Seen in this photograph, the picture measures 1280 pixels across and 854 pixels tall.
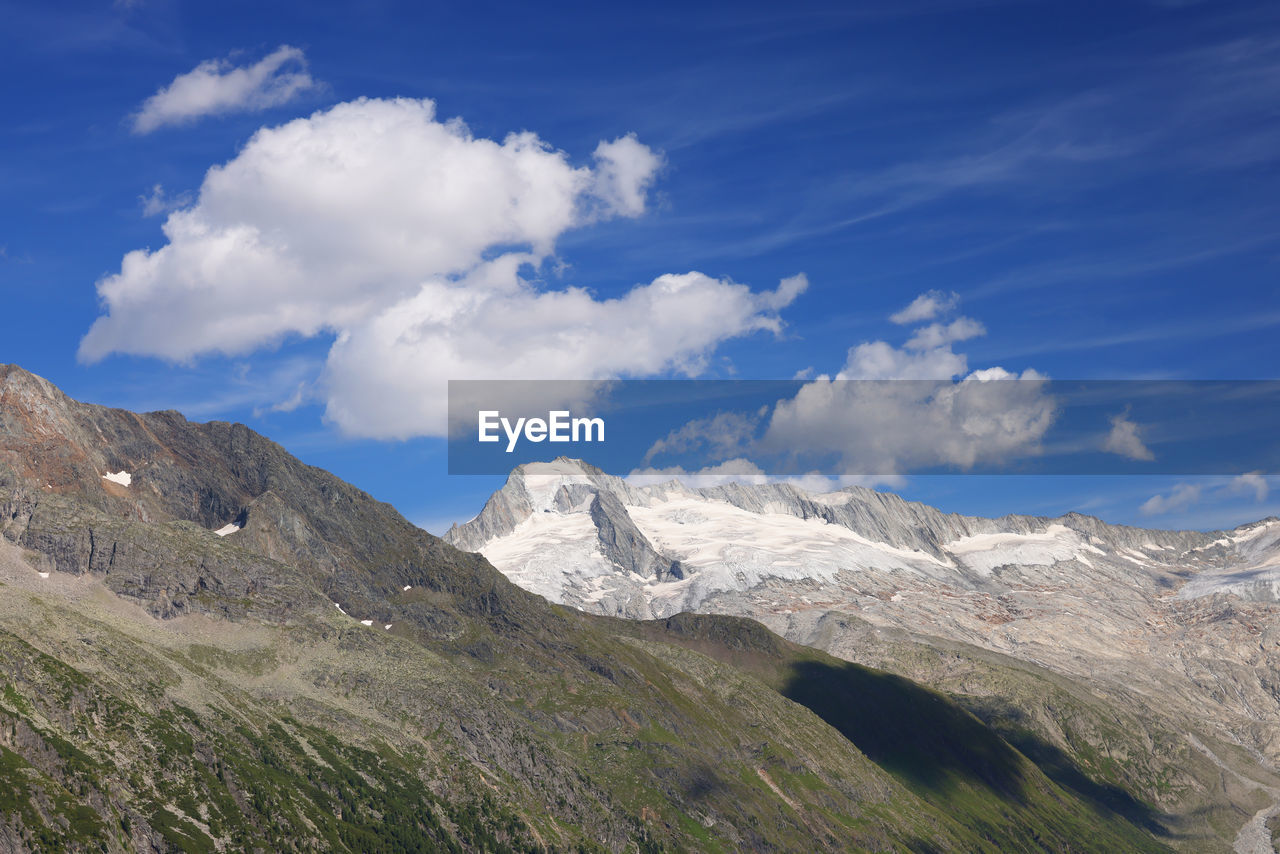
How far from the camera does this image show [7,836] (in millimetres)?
187250

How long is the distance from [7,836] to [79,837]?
13.4 meters

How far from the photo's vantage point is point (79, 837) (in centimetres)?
19812
